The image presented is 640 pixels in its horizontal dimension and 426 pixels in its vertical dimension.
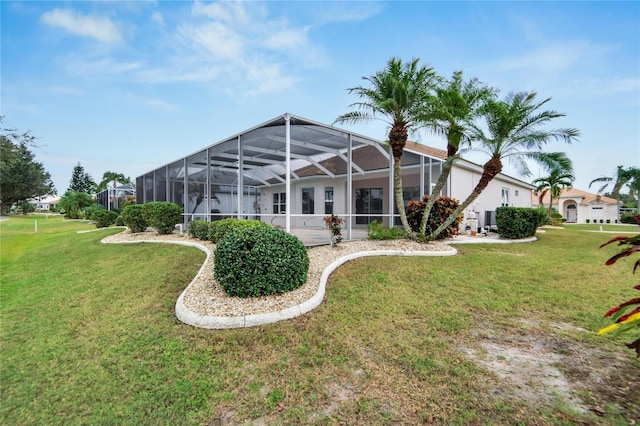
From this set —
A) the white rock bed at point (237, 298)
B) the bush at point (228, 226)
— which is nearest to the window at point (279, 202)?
the bush at point (228, 226)

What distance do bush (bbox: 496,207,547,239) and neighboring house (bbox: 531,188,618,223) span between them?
83.8 feet

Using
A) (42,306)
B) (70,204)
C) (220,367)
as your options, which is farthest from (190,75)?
(70,204)

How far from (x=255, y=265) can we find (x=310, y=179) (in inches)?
539

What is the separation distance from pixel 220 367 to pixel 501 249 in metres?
10.1

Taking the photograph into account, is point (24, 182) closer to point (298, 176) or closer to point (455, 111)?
point (298, 176)

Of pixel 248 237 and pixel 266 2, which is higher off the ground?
pixel 266 2

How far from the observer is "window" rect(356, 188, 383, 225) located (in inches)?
641

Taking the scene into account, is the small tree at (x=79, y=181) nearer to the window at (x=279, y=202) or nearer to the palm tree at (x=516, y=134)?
the window at (x=279, y=202)

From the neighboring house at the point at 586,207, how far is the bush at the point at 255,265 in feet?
124

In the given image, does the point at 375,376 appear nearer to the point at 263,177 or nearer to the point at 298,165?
the point at 298,165

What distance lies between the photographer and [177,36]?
10.1 metres

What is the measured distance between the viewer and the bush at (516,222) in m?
12.6

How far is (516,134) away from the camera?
9828mm

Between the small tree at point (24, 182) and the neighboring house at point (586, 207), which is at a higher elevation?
the small tree at point (24, 182)
